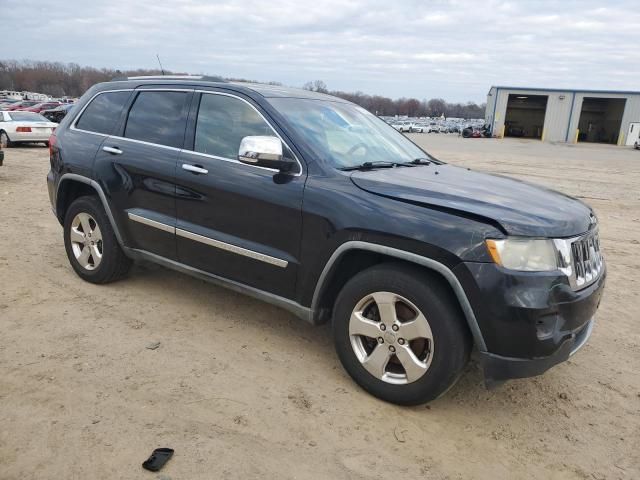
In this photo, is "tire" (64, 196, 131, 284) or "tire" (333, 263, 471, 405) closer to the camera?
"tire" (333, 263, 471, 405)

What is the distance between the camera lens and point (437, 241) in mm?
2770

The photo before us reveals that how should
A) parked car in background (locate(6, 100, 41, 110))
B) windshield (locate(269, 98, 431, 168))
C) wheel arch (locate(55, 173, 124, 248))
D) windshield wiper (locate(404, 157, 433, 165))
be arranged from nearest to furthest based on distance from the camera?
windshield (locate(269, 98, 431, 168)), windshield wiper (locate(404, 157, 433, 165)), wheel arch (locate(55, 173, 124, 248)), parked car in background (locate(6, 100, 41, 110))

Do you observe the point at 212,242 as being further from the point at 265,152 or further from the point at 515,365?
the point at 515,365

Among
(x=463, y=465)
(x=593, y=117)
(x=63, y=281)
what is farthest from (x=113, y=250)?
(x=593, y=117)

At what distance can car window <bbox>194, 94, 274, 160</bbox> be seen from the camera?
3674 mm

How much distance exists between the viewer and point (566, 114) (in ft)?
171

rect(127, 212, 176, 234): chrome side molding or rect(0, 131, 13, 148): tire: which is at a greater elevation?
rect(127, 212, 176, 234): chrome side molding

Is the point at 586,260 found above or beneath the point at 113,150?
beneath

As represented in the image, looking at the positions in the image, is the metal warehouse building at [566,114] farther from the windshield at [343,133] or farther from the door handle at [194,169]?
the door handle at [194,169]

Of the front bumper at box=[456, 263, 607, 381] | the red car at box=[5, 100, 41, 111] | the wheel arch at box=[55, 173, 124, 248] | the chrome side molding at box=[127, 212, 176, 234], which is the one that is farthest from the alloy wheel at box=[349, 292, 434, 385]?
the red car at box=[5, 100, 41, 111]

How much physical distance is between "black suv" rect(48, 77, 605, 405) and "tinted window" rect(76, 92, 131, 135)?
15mm

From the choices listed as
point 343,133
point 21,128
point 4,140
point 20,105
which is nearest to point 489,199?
point 343,133

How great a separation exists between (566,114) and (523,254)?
56508 millimetres

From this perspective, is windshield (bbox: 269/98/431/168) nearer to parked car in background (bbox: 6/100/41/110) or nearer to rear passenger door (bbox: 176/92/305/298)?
rear passenger door (bbox: 176/92/305/298)
